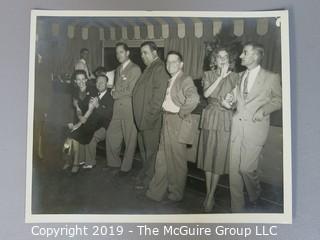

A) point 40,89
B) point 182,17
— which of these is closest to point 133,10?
point 182,17

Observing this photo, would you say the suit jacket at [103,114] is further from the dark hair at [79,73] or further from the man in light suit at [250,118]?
the man in light suit at [250,118]

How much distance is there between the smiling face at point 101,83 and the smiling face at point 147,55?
0.07 metres

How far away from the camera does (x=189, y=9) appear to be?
594 mm

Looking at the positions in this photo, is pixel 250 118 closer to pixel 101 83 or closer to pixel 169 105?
pixel 169 105

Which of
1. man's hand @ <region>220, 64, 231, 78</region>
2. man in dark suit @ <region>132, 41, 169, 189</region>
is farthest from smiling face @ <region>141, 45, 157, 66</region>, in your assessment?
man's hand @ <region>220, 64, 231, 78</region>

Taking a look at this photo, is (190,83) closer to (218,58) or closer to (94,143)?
(218,58)

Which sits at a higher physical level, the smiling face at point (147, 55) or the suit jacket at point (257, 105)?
the smiling face at point (147, 55)

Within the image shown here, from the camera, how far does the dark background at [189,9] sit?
0.58 metres

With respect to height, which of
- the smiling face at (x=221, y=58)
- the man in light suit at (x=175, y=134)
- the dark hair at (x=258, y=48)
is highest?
the dark hair at (x=258, y=48)

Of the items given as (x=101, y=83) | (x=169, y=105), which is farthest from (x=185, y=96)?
(x=101, y=83)

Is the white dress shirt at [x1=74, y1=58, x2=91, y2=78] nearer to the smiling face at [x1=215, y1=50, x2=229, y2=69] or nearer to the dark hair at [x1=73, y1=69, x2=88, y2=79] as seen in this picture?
the dark hair at [x1=73, y1=69, x2=88, y2=79]

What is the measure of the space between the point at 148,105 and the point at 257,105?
0.16 m

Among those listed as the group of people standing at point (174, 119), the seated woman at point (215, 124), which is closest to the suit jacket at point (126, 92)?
the group of people standing at point (174, 119)

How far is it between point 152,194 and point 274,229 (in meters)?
0.19
